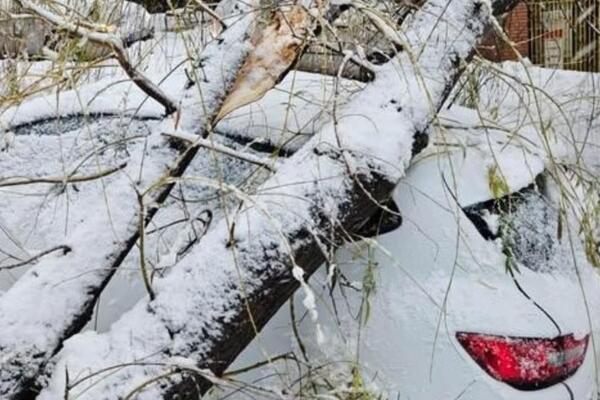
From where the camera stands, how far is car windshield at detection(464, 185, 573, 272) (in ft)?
9.36

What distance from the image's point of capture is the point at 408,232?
2807 millimetres

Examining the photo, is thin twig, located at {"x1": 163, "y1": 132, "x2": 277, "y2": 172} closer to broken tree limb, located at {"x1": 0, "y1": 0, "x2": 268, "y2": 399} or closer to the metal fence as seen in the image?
broken tree limb, located at {"x1": 0, "y1": 0, "x2": 268, "y2": 399}

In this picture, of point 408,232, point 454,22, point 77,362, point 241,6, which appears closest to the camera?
point 77,362

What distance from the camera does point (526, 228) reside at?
2.97m

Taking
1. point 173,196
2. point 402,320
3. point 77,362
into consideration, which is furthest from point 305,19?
point 77,362

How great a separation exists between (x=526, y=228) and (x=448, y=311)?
0.48 m

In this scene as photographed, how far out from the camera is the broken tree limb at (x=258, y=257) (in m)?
2.39

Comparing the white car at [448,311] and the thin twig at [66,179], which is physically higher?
the thin twig at [66,179]

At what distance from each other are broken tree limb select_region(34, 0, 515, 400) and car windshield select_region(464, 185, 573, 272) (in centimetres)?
32

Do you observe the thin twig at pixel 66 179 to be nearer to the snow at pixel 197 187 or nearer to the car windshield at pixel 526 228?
the snow at pixel 197 187

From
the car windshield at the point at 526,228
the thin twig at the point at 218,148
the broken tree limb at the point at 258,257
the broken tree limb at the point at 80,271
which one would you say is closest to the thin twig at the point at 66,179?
the broken tree limb at the point at 80,271

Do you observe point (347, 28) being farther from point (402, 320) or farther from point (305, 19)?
point (402, 320)

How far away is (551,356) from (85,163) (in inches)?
67.6

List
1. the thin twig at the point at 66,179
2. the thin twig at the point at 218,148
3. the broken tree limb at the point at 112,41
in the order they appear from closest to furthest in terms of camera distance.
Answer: the broken tree limb at the point at 112,41 < the thin twig at the point at 218,148 < the thin twig at the point at 66,179
